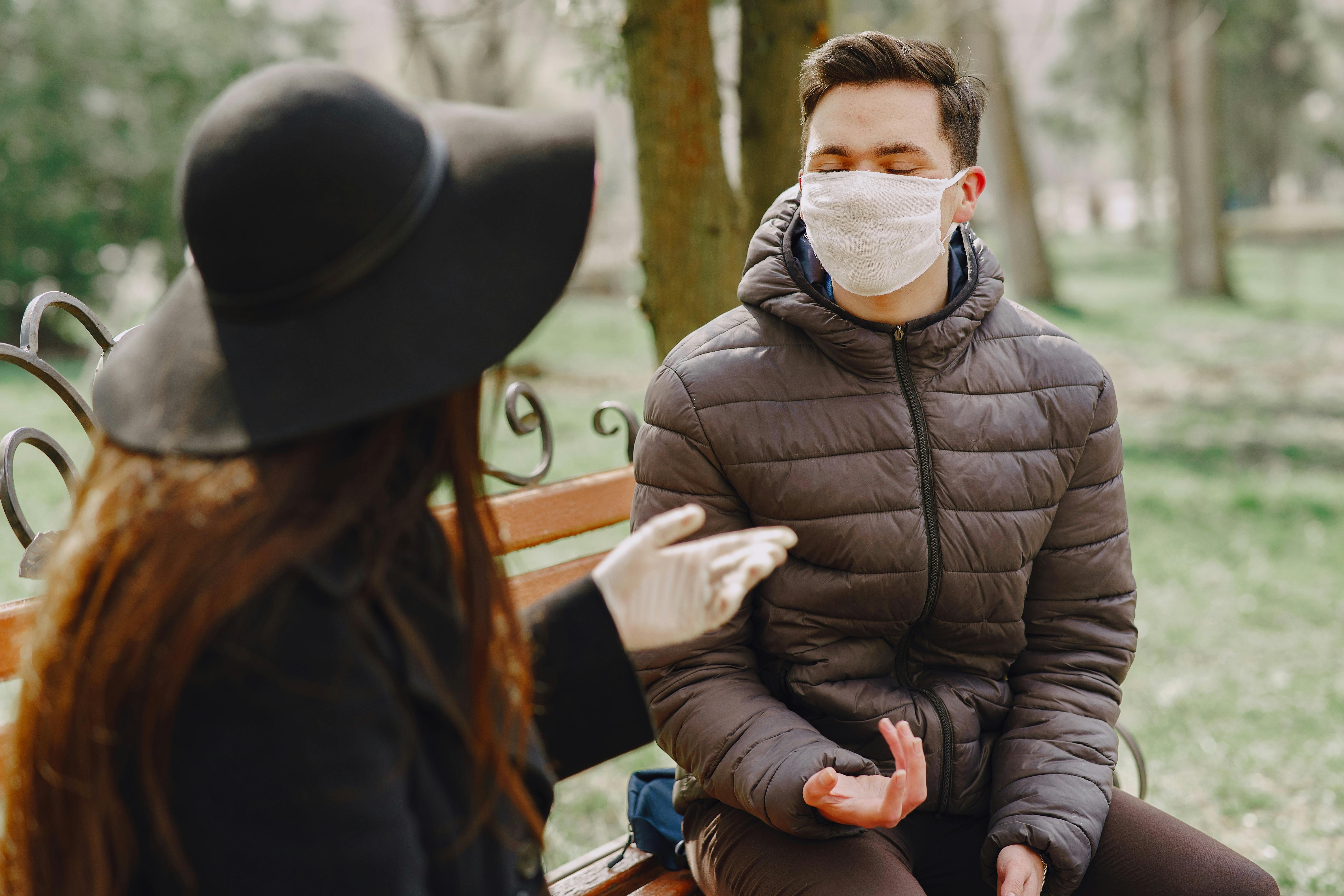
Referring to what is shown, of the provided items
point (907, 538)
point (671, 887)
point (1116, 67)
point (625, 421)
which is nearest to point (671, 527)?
point (907, 538)

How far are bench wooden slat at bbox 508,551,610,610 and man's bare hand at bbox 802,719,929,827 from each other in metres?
0.85

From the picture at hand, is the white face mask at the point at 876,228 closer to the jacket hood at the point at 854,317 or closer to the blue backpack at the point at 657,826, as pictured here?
the jacket hood at the point at 854,317

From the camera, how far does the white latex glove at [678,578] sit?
1.31 metres

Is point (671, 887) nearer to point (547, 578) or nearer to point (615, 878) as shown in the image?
point (615, 878)

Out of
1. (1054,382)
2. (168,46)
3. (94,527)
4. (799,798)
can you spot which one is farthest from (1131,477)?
(168,46)

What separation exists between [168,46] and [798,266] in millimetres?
14895

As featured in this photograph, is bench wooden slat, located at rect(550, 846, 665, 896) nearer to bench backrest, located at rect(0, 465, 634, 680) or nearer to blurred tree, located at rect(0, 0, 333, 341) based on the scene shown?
bench backrest, located at rect(0, 465, 634, 680)

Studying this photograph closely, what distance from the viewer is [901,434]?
6.84 ft

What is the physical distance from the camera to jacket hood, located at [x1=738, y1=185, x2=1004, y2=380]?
2.11m

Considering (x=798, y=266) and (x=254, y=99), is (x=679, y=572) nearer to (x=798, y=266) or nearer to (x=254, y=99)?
(x=254, y=99)

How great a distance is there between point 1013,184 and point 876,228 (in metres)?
15.9

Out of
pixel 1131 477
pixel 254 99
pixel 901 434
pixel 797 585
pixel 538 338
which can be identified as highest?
pixel 254 99

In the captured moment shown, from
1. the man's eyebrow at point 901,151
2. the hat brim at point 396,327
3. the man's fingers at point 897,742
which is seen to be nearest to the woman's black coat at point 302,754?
the hat brim at point 396,327

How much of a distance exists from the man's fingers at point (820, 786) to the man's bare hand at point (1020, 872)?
1.21 ft
